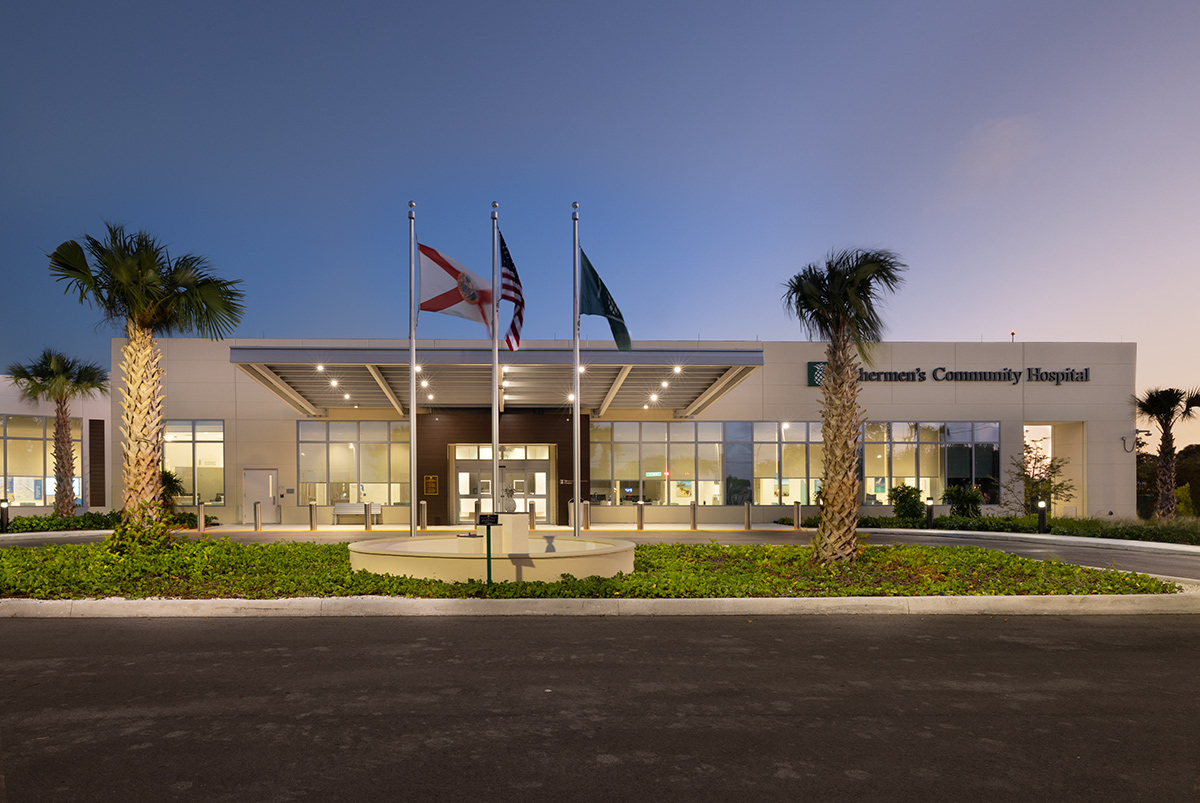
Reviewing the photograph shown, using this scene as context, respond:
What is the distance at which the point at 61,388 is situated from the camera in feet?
89.7

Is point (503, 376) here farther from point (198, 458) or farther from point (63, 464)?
point (63, 464)

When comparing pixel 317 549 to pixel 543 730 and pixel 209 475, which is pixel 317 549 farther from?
pixel 209 475

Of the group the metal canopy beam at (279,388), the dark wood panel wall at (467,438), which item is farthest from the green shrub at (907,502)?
the metal canopy beam at (279,388)

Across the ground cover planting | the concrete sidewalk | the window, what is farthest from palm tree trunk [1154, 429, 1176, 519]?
the window

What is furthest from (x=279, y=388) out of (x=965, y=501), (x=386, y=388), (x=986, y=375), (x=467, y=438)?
(x=986, y=375)

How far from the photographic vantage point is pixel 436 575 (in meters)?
11.5

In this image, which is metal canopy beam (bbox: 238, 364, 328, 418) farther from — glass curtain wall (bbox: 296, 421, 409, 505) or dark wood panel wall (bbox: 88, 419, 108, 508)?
dark wood panel wall (bbox: 88, 419, 108, 508)

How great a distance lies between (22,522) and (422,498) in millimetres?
13215

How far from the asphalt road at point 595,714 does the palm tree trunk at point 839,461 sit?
3461 millimetres

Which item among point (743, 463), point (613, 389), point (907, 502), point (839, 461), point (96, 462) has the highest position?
point (613, 389)

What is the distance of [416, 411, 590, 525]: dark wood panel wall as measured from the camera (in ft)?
84.0

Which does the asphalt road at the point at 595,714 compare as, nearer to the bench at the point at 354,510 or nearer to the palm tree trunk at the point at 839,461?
the palm tree trunk at the point at 839,461

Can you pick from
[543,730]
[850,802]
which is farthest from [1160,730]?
[543,730]

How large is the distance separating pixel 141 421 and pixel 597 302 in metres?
8.92
